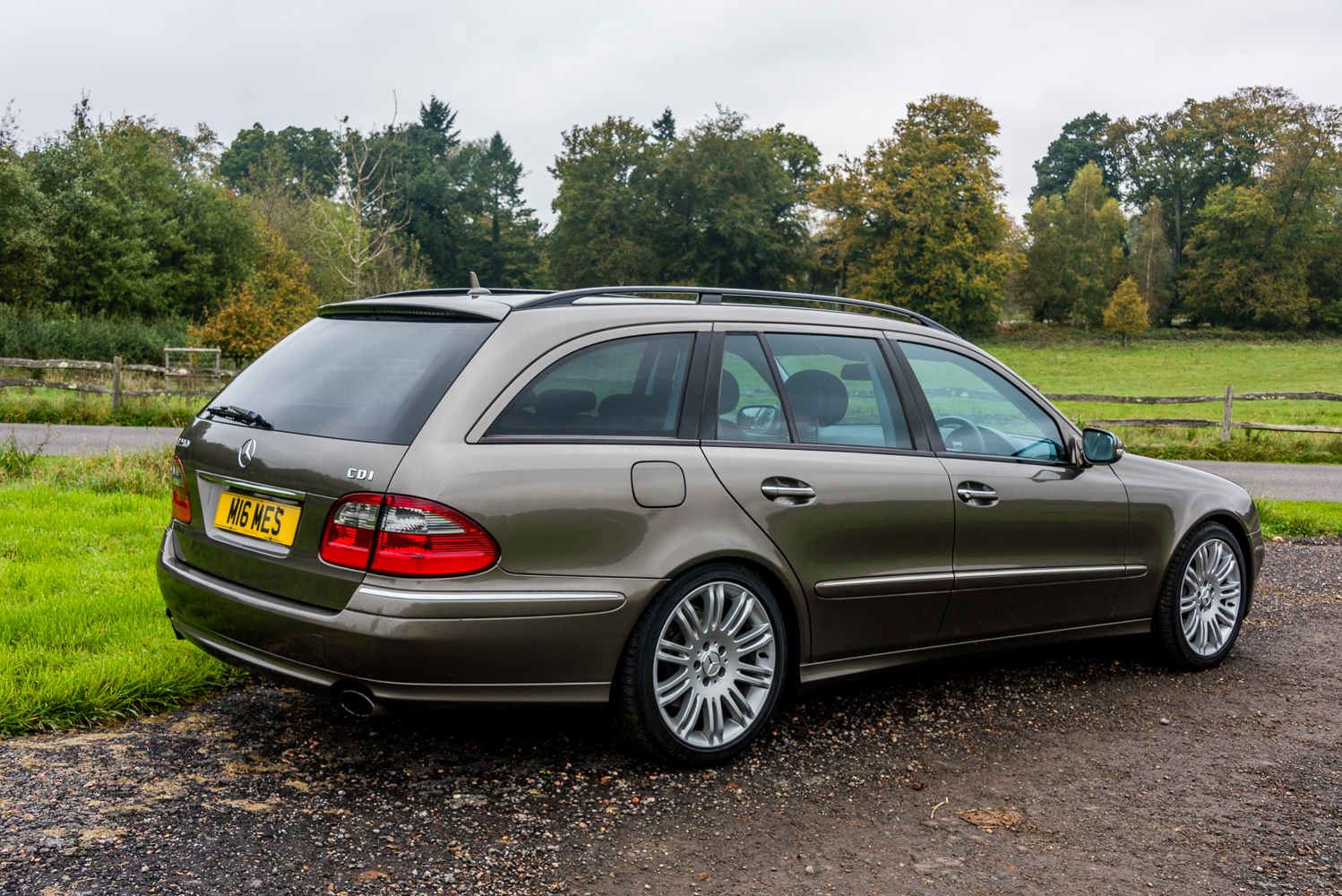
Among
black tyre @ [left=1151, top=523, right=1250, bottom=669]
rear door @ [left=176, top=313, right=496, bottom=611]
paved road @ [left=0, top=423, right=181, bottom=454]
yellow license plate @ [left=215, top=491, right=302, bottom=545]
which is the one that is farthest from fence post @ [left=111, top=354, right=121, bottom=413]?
black tyre @ [left=1151, top=523, right=1250, bottom=669]

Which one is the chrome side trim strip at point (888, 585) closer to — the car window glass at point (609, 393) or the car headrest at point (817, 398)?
the car headrest at point (817, 398)

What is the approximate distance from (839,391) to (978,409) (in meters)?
0.75

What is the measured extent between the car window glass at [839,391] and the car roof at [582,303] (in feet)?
0.46

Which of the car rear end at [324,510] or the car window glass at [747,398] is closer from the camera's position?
the car rear end at [324,510]

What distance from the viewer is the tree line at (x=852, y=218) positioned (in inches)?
1908

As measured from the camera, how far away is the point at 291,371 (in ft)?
12.6

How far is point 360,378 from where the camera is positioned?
359 cm

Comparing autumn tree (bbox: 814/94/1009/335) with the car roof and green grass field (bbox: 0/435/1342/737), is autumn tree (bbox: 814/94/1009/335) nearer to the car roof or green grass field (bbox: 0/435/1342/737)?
green grass field (bbox: 0/435/1342/737)

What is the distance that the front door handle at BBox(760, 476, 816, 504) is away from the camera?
383cm

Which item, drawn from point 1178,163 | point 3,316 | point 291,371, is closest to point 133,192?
point 3,316

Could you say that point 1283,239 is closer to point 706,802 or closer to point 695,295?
point 695,295

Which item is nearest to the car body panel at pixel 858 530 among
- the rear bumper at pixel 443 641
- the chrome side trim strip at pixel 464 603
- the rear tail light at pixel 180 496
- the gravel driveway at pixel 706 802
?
the gravel driveway at pixel 706 802

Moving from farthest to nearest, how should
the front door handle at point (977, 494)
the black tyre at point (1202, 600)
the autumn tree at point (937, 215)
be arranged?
the autumn tree at point (937, 215) < the black tyre at point (1202, 600) < the front door handle at point (977, 494)

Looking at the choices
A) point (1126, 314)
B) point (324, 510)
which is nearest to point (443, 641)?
point (324, 510)
